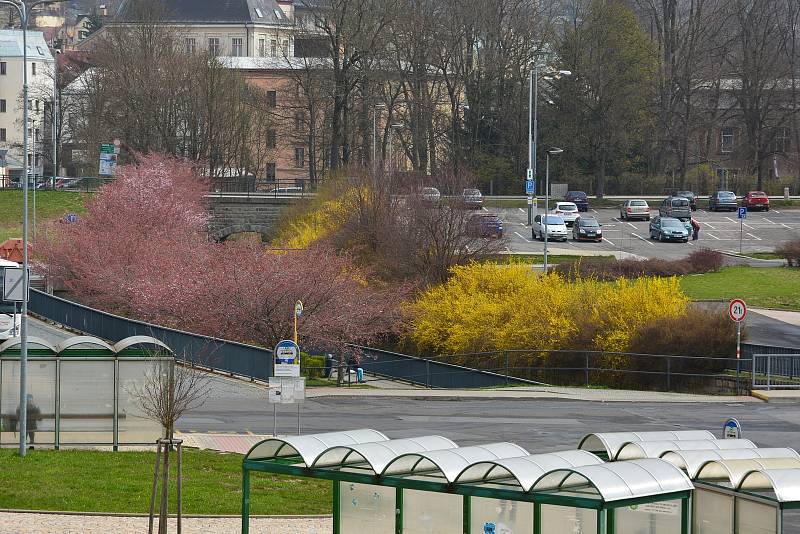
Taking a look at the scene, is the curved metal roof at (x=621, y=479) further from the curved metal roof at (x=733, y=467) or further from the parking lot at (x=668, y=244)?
the parking lot at (x=668, y=244)

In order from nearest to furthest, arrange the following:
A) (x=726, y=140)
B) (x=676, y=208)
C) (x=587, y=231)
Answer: (x=587, y=231) < (x=676, y=208) < (x=726, y=140)

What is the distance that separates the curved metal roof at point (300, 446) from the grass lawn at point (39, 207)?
202 ft

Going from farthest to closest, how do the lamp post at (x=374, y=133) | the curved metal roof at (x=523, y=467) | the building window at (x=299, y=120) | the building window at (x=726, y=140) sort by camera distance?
1. the building window at (x=726, y=140)
2. the building window at (x=299, y=120)
3. the lamp post at (x=374, y=133)
4. the curved metal roof at (x=523, y=467)

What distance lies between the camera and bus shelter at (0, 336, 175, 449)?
26.6 metres

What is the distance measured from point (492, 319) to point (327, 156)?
5004cm

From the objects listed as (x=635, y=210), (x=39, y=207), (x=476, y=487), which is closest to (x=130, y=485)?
(x=476, y=487)

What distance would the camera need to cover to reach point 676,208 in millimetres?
80312

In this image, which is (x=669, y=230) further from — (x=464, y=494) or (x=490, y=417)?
(x=464, y=494)

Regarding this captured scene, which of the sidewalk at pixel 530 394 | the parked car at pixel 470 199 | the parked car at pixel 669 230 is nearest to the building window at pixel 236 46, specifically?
the parked car at pixel 669 230

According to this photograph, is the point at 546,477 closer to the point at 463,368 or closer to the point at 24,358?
the point at 24,358

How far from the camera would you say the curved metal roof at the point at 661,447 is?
1756cm

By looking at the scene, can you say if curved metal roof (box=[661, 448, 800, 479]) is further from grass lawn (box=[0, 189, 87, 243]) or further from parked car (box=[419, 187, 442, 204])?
grass lawn (box=[0, 189, 87, 243])

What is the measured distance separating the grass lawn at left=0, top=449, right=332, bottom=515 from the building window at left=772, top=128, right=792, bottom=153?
3351 inches

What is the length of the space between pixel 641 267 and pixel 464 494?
4278 cm
